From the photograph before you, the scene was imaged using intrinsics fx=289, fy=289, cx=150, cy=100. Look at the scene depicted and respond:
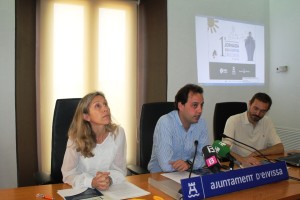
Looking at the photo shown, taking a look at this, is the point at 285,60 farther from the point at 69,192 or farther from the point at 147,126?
the point at 69,192

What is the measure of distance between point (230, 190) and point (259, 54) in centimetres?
360

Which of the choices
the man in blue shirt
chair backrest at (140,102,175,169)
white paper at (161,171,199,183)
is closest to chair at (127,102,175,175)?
chair backrest at (140,102,175,169)

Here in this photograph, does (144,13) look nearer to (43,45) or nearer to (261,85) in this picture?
(43,45)

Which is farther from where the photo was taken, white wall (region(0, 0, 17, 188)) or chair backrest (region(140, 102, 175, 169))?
white wall (region(0, 0, 17, 188))

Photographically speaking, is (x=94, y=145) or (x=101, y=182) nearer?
(x=101, y=182)

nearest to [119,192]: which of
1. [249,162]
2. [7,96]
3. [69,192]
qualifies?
[69,192]

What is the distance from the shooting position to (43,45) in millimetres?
3242

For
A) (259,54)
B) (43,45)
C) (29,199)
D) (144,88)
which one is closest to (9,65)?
(43,45)

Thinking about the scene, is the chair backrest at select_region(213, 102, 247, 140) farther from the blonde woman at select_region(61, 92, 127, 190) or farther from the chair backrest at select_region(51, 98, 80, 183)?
the chair backrest at select_region(51, 98, 80, 183)

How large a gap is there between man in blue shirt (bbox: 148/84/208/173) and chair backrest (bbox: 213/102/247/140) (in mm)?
617

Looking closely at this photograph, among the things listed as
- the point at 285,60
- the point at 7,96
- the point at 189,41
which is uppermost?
the point at 189,41

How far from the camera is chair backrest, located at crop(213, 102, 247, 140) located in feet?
9.27

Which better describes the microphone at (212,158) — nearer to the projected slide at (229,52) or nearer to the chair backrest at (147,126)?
the chair backrest at (147,126)

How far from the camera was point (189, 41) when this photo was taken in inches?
154
